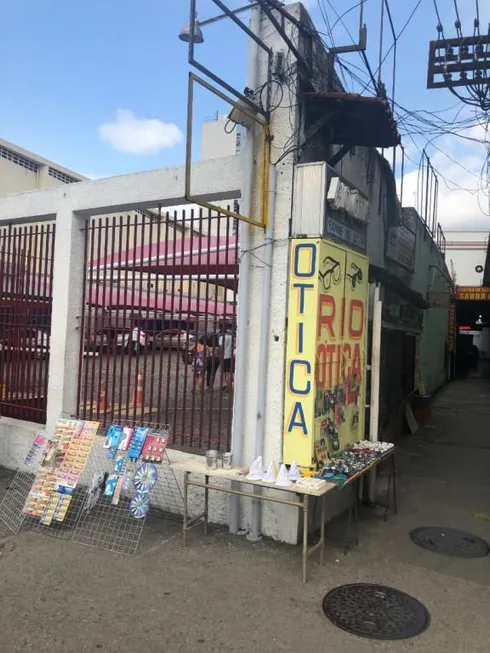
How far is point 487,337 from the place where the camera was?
43656 millimetres

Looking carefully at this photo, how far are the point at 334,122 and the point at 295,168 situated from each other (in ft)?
2.59

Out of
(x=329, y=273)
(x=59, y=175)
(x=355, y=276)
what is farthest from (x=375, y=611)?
(x=59, y=175)

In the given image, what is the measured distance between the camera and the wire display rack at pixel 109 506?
4.77 m

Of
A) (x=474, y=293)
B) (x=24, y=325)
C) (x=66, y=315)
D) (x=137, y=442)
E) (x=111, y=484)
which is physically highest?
(x=474, y=293)

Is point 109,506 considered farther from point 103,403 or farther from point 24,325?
point 24,325

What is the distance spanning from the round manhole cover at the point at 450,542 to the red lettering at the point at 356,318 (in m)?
2.12

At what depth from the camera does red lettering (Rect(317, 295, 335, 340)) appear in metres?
4.77

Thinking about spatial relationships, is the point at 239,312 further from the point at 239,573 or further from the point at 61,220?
the point at 61,220

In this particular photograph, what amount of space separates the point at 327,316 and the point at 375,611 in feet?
8.06

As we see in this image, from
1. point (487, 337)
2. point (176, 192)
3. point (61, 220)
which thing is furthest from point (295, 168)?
point (487, 337)

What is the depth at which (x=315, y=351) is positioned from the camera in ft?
15.4

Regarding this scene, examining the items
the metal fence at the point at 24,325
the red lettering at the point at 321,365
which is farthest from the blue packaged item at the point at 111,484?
the metal fence at the point at 24,325

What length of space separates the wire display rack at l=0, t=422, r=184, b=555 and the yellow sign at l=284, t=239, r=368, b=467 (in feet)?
4.18

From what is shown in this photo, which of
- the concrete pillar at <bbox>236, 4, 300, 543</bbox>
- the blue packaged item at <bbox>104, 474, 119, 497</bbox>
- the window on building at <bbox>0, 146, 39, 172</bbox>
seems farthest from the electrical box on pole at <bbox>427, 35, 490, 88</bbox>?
the window on building at <bbox>0, 146, 39, 172</bbox>
